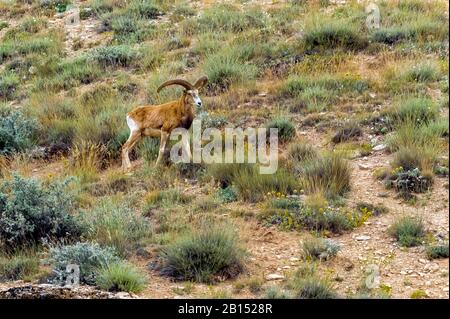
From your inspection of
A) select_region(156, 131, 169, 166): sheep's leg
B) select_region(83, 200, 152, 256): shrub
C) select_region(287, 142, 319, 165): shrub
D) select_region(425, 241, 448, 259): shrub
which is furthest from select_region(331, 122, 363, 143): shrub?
select_region(425, 241, 448, 259): shrub

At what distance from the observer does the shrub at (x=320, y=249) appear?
932cm

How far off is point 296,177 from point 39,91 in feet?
22.9

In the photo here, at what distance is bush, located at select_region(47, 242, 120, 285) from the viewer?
357 inches

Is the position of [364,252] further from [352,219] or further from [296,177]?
[296,177]

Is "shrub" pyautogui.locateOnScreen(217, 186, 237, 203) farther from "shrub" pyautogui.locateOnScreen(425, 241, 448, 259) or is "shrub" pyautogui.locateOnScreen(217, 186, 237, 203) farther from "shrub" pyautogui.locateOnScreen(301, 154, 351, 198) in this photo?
"shrub" pyautogui.locateOnScreen(425, 241, 448, 259)

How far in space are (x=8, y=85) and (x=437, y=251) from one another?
1048 cm

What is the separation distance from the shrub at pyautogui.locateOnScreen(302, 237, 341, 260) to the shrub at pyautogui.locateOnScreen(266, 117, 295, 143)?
3559mm

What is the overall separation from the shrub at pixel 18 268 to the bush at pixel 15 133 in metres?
4.31

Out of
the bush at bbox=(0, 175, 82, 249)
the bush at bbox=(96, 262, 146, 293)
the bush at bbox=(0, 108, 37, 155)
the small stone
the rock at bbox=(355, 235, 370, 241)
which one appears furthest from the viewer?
the bush at bbox=(0, 108, 37, 155)

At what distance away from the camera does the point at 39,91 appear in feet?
53.9

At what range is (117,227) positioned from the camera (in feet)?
33.4

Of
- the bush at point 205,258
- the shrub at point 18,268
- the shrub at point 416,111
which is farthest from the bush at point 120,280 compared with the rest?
the shrub at point 416,111

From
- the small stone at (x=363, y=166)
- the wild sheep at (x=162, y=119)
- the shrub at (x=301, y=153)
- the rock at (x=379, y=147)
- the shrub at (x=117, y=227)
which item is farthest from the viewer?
the wild sheep at (x=162, y=119)

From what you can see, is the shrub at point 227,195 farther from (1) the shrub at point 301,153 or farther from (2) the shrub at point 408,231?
(2) the shrub at point 408,231
